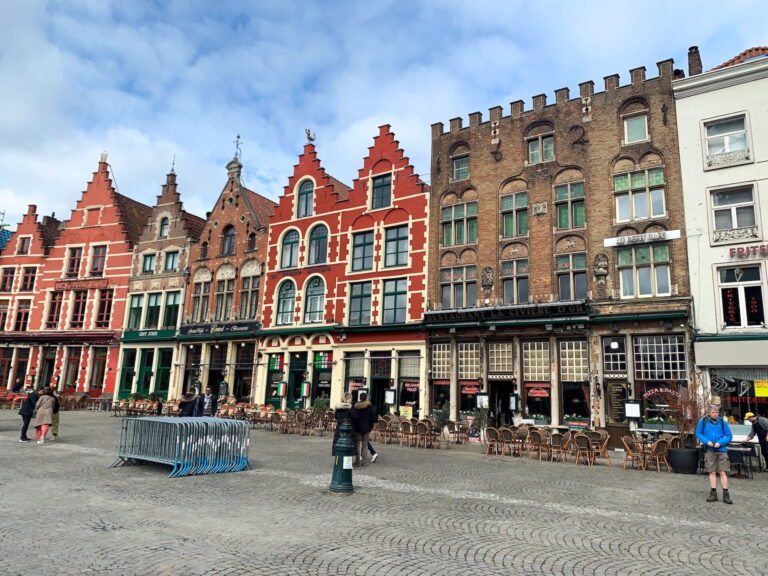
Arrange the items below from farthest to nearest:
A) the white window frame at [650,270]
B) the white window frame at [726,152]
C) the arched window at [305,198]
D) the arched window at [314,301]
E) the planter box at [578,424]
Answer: the arched window at [305,198] < the arched window at [314,301] < the planter box at [578,424] < the white window frame at [650,270] < the white window frame at [726,152]

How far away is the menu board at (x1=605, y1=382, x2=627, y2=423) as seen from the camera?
61.2 feet

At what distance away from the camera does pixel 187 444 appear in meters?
11.0

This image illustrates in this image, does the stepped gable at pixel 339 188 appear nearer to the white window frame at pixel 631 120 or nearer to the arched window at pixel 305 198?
the arched window at pixel 305 198

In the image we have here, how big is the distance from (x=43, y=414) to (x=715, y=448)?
16.9 metres

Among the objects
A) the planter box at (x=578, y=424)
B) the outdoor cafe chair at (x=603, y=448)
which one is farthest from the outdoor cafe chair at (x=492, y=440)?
the planter box at (x=578, y=424)

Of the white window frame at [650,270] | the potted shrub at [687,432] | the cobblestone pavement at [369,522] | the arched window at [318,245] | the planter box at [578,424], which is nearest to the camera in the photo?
the cobblestone pavement at [369,522]

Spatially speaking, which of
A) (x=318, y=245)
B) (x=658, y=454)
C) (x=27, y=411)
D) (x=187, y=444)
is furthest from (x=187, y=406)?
(x=318, y=245)

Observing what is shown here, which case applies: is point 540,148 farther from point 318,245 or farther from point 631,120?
point 318,245

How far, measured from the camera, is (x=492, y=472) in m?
12.5

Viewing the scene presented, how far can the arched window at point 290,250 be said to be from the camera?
28859 millimetres

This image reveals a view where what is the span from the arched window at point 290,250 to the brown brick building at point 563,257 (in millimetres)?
8239

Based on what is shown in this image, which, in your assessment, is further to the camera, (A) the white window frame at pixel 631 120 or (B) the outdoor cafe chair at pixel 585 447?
(A) the white window frame at pixel 631 120

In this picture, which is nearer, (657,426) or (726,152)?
(657,426)

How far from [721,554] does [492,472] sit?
640 centimetres
